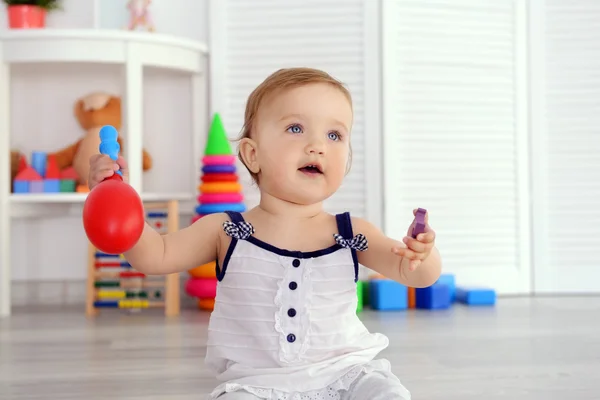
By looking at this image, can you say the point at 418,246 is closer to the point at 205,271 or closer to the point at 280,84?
the point at 280,84

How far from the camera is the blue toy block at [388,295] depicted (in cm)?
247

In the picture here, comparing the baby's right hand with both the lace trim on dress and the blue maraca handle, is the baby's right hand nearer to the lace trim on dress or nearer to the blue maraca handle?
the blue maraca handle

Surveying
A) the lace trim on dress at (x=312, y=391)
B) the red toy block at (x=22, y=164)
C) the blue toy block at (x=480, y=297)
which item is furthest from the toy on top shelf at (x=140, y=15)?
the lace trim on dress at (x=312, y=391)

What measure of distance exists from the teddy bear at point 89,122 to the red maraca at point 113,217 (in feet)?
5.81

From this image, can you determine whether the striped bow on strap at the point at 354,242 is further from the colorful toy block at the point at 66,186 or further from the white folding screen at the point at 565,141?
the white folding screen at the point at 565,141

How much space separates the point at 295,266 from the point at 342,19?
190 cm

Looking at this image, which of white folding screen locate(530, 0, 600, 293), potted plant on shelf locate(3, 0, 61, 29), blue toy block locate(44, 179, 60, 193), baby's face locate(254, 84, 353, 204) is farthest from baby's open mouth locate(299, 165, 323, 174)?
white folding screen locate(530, 0, 600, 293)

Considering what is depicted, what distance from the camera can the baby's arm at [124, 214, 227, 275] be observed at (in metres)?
1.01

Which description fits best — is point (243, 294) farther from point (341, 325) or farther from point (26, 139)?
point (26, 139)

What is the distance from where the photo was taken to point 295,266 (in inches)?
40.4

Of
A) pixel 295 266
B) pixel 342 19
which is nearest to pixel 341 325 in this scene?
pixel 295 266

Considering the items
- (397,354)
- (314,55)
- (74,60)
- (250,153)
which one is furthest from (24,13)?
(250,153)

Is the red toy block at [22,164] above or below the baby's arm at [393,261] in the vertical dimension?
above

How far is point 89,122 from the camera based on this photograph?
8.90 feet
